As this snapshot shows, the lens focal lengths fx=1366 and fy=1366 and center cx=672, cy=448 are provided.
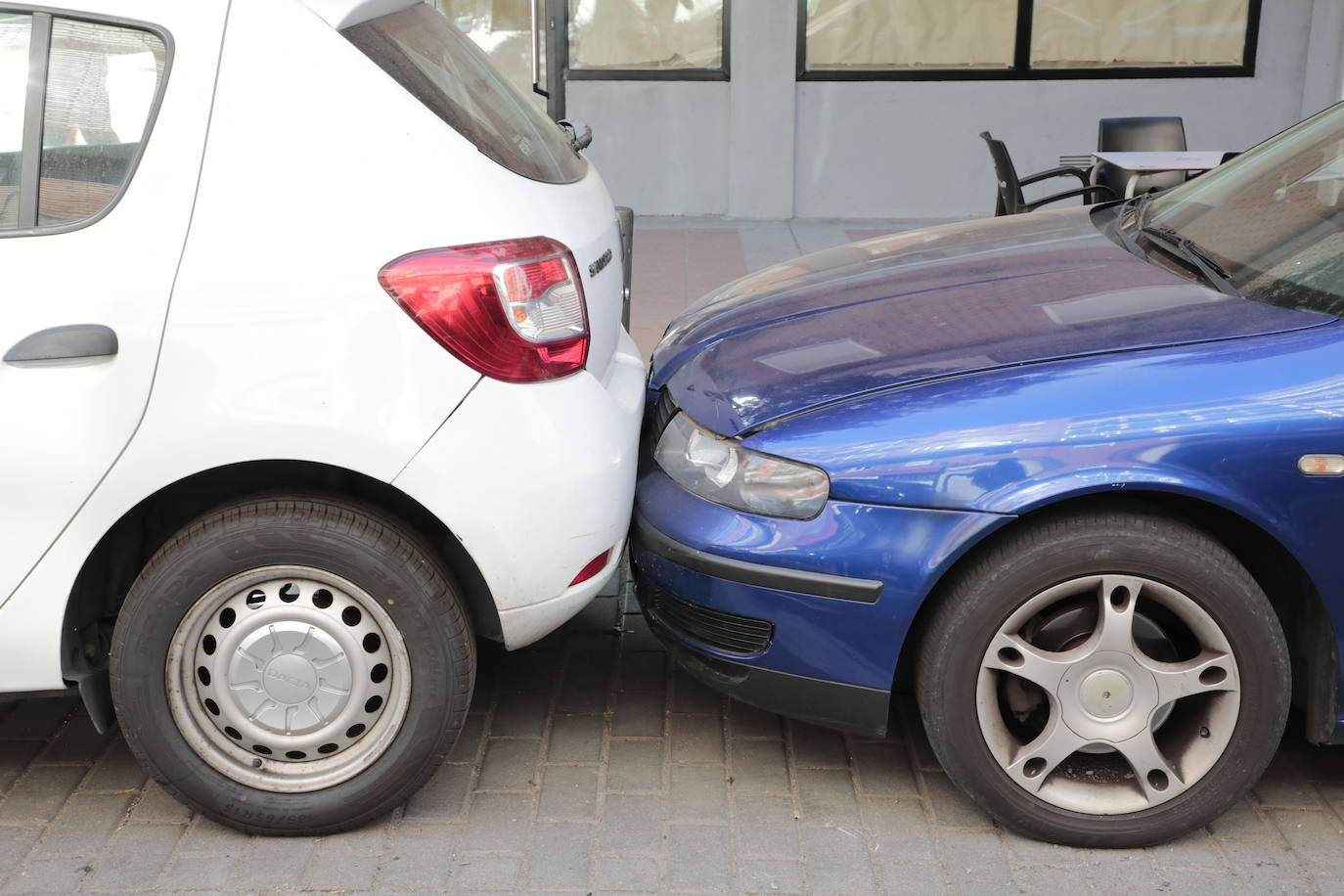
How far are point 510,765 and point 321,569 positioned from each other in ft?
2.49

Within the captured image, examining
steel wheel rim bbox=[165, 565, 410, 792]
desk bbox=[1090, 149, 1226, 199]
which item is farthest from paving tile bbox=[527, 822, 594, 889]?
desk bbox=[1090, 149, 1226, 199]

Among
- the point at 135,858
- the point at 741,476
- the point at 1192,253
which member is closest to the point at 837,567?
the point at 741,476

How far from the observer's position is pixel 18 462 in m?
2.65

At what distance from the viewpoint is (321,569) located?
9.18 ft

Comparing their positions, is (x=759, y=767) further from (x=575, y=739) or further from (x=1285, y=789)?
(x=1285, y=789)

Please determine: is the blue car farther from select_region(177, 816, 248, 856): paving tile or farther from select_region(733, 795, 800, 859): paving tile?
select_region(177, 816, 248, 856): paving tile

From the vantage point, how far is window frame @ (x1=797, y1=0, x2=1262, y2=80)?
9680 mm

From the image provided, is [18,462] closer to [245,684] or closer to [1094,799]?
[245,684]

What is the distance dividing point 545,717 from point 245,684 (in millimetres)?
860

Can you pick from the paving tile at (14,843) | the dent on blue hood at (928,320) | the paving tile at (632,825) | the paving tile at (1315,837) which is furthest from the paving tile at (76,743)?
the paving tile at (1315,837)

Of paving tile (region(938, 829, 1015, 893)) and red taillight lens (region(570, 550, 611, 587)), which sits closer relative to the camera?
paving tile (region(938, 829, 1015, 893))

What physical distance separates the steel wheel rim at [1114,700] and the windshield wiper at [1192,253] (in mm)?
775

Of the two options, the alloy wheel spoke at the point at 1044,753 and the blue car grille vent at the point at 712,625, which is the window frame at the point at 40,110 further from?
the alloy wheel spoke at the point at 1044,753

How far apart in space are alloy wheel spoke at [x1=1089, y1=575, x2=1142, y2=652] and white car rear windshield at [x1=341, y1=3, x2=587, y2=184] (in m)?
1.47
